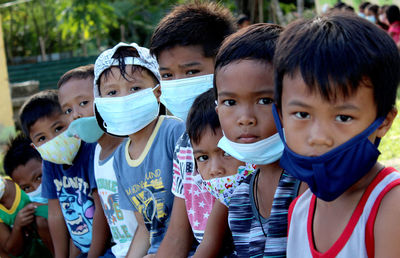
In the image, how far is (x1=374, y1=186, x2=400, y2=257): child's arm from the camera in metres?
1.39

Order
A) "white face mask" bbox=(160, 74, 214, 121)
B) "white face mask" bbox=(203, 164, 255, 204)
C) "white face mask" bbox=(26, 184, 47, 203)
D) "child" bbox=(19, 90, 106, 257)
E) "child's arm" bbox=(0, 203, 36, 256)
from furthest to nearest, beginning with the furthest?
1. "white face mask" bbox=(26, 184, 47, 203)
2. "child's arm" bbox=(0, 203, 36, 256)
3. "child" bbox=(19, 90, 106, 257)
4. "white face mask" bbox=(160, 74, 214, 121)
5. "white face mask" bbox=(203, 164, 255, 204)

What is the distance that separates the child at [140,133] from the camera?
2.86 metres

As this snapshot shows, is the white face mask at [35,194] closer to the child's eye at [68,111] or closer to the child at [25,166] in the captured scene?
the child at [25,166]

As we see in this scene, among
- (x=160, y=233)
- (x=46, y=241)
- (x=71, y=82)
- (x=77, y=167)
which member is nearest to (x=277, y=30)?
(x=160, y=233)

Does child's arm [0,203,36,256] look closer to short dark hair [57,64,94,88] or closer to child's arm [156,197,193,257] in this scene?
short dark hair [57,64,94,88]

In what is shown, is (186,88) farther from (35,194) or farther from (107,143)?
(35,194)

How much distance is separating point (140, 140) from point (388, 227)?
1.90m

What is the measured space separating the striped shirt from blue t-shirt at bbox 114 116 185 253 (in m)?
0.84

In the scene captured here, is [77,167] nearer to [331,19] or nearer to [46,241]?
[46,241]

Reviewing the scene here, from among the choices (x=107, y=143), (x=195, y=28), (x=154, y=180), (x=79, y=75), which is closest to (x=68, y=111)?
(x=79, y=75)

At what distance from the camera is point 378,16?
40.2 feet

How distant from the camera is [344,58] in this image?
4.70ft

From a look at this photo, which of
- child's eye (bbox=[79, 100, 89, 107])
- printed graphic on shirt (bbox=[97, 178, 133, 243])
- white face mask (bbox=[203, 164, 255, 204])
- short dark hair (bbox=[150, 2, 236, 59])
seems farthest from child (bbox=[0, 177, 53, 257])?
white face mask (bbox=[203, 164, 255, 204])

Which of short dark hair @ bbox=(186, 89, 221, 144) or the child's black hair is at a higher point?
the child's black hair
